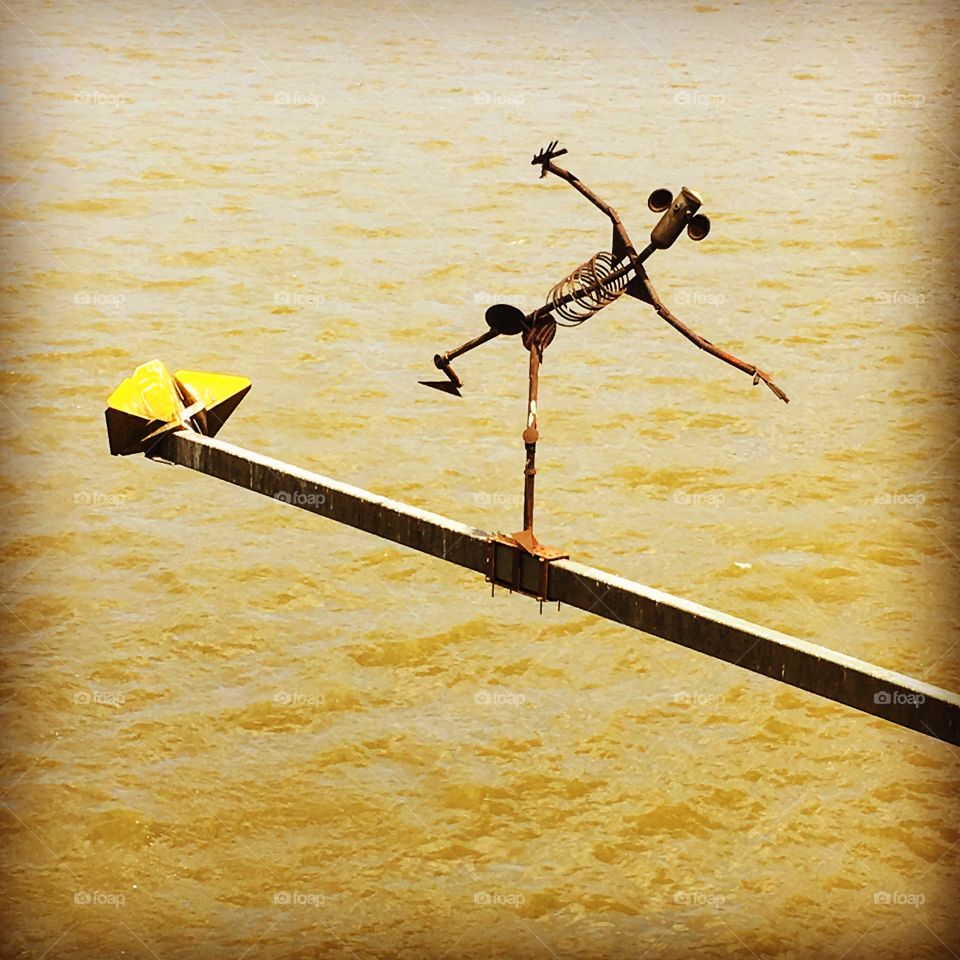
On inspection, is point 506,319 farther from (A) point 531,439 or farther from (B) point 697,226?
(B) point 697,226

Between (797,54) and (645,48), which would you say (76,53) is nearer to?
(645,48)

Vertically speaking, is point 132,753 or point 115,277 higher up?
point 115,277

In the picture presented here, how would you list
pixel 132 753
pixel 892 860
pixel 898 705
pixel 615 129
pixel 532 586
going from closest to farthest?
1. pixel 898 705
2. pixel 532 586
3. pixel 892 860
4. pixel 132 753
5. pixel 615 129

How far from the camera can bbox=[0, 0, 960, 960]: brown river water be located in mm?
4684

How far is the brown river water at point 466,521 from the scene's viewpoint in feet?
15.4

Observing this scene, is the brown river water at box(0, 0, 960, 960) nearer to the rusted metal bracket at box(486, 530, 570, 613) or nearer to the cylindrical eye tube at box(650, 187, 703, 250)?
the rusted metal bracket at box(486, 530, 570, 613)

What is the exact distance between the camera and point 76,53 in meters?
14.0

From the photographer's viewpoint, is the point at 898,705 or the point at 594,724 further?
the point at 594,724

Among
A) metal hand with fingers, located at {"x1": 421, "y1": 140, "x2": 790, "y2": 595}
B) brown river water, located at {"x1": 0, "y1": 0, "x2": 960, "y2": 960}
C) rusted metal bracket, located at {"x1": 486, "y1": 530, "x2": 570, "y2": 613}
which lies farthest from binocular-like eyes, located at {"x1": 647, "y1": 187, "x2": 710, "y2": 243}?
brown river water, located at {"x1": 0, "y1": 0, "x2": 960, "y2": 960}

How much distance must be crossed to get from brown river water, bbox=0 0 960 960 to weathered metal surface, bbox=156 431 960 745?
889 mm

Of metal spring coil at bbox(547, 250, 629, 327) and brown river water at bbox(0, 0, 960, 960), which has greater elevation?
metal spring coil at bbox(547, 250, 629, 327)

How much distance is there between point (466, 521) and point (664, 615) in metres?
2.58

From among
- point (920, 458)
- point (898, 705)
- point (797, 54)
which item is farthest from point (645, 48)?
point (898, 705)

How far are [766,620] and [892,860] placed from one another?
4.34 ft
